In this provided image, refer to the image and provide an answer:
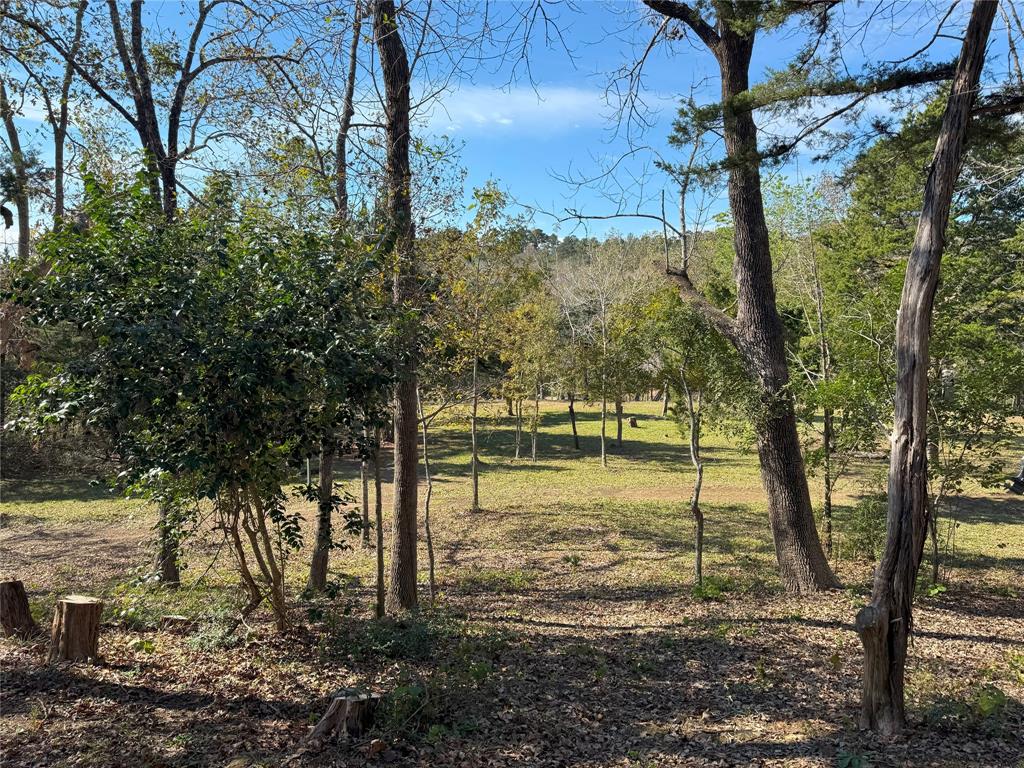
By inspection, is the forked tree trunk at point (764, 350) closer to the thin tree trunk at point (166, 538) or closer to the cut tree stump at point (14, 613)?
the thin tree trunk at point (166, 538)

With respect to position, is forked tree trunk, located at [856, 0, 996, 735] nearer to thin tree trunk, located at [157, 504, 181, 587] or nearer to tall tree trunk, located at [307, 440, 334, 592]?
tall tree trunk, located at [307, 440, 334, 592]

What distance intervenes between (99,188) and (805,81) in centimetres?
589

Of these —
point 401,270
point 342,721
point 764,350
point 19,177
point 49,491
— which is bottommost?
point 49,491

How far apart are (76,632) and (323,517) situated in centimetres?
205

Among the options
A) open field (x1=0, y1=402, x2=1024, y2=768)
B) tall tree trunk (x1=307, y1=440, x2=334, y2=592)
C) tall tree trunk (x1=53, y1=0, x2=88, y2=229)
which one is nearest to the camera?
open field (x1=0, y1=402, x2=1024, y2=768)

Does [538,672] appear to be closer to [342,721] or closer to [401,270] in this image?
[342,721]

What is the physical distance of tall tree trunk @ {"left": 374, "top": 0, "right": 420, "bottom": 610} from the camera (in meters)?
7.04

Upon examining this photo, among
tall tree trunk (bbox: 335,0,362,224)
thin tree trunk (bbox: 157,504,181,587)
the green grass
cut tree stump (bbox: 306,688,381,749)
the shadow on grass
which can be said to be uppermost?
tall tree trunk (bbox: 335,0,362,224)

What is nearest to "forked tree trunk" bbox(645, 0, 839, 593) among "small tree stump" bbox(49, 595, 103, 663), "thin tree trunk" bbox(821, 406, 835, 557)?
"thin tree trunk" bbox(821, 406, 835, 557)

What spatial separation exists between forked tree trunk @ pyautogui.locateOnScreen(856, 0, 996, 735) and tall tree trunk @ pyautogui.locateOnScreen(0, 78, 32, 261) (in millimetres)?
11732

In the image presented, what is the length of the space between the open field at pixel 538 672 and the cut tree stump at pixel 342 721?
0.12 metres

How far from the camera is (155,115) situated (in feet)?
27.9

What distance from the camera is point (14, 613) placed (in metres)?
5.81

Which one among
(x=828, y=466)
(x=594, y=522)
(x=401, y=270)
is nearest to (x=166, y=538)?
(x=401, y=270)
